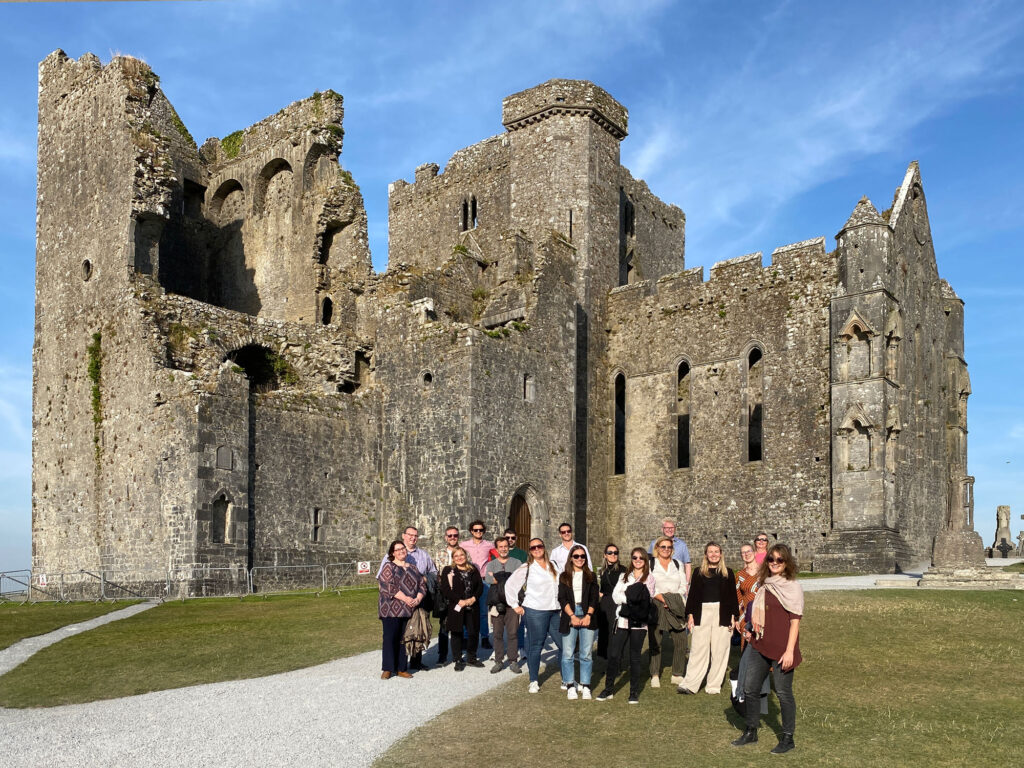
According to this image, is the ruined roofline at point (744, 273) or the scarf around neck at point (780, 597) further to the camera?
the ruined roofline at point (744, 273)

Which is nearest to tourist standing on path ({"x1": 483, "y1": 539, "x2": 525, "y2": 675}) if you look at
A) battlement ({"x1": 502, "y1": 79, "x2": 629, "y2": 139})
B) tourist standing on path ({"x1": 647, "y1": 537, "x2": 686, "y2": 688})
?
tourist standing on path ({"x1": 647, "y1": 537, "x2": 686, "y2": 688})

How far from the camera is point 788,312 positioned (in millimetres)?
28984

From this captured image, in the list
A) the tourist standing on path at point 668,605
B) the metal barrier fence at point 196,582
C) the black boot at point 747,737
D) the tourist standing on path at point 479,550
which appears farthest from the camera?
the metal barrier fence at point 196,582

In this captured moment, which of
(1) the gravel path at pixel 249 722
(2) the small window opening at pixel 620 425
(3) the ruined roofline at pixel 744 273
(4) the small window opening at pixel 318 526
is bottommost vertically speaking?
(1) the gravel path at pixel 249 722

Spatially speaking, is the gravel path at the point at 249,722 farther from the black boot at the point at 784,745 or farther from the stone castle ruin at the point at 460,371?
the stone castle ruin at the point at 460,371

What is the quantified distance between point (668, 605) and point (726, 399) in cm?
1783

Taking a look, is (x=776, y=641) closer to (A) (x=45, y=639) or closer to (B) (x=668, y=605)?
(B) (x=668, y=605)

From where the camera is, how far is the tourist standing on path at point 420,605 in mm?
13438

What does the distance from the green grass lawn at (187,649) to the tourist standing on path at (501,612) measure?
2.34 m

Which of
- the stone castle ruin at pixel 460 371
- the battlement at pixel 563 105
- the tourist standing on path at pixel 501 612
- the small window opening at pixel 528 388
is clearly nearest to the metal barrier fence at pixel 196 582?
the stone castle ruin at pixel 460 371

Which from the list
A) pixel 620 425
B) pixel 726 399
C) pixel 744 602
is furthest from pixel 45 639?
pixel 620 425

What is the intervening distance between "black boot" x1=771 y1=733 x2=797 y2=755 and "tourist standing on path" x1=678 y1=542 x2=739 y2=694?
7.70 ft

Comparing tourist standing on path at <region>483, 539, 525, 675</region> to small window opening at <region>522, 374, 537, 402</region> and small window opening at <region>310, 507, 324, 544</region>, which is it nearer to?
small window opening at <region>310, 507, 324, 544</region>

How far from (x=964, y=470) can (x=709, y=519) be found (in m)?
9.30
